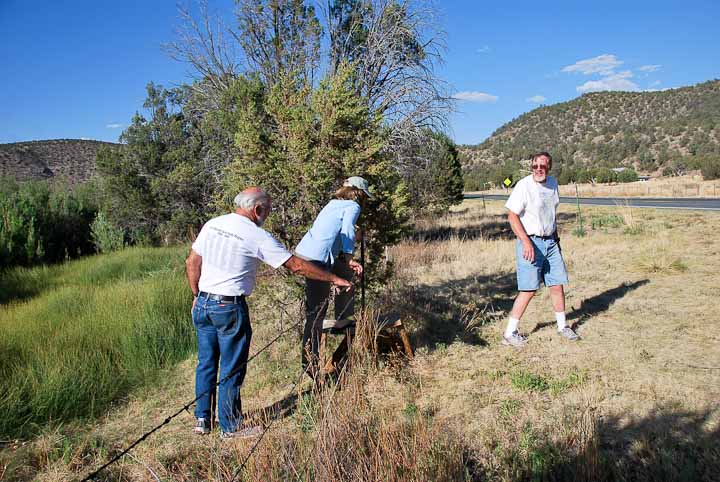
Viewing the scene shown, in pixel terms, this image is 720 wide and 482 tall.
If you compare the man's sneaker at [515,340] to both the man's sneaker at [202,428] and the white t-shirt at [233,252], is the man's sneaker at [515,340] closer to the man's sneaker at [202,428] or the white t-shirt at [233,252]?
the white t-shirt at [233,252]

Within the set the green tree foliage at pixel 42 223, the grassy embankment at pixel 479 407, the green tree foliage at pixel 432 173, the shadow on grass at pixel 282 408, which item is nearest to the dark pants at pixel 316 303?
the shadow on grass at pixel 282 408

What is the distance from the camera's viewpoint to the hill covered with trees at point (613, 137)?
52469mm

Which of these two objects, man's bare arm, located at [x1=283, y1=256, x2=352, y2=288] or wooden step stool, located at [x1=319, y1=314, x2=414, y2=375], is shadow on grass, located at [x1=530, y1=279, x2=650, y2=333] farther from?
man's bare arm, located at [x1=283, y1=256, x2=352, y2=288]

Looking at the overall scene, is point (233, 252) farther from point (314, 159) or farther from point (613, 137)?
point (613, 137)

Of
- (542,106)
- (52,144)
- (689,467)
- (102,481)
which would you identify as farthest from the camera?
(542,106)

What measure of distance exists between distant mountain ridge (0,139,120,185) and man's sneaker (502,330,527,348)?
39.0 metres

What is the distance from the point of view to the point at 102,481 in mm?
3029

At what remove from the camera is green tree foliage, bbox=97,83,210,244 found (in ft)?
46.6

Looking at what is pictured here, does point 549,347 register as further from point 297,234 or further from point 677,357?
point 297,234

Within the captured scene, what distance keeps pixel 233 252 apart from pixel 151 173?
1311 centimetres

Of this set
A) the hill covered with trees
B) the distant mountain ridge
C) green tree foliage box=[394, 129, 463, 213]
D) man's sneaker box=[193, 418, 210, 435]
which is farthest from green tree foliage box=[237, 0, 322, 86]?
the hill covered with trees

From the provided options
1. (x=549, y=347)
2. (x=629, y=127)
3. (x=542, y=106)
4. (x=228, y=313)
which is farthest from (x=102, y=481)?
(x=542, y=106)

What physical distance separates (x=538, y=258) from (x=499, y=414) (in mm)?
1860

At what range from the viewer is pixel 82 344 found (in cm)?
531
